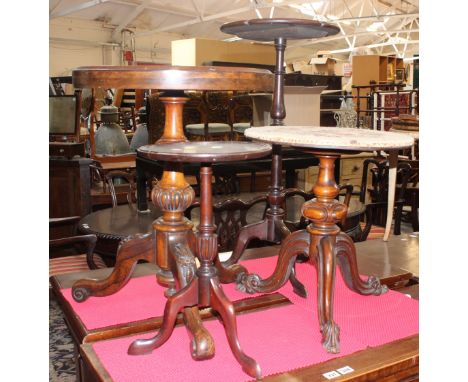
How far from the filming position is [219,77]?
119cm

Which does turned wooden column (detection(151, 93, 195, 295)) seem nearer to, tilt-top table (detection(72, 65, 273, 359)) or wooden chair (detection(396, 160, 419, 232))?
tilt-top table (detection(72, 65, 273, 359))

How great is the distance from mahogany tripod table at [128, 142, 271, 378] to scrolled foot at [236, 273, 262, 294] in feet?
0.89

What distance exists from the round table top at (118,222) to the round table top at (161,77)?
148 cm

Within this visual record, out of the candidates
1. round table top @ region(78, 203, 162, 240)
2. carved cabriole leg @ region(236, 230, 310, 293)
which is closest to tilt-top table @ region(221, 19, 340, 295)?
carved cabriole leg @ region(236, 230, 310, 293)

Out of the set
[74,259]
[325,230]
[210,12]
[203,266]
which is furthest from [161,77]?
[210,12]

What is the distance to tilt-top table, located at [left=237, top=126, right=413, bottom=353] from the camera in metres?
1.15

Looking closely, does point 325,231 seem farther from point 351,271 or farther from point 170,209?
point 170,209

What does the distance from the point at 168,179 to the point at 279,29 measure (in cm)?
61

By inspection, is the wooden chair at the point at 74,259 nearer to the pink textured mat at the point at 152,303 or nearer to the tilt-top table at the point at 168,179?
the pink textured mat at the point at 152,303

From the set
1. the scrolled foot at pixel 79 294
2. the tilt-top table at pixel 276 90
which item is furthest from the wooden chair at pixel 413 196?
the scrolled foot at pixel 79 294

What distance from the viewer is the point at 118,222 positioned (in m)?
2.96

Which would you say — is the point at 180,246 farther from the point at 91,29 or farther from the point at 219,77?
the point at 91,29
